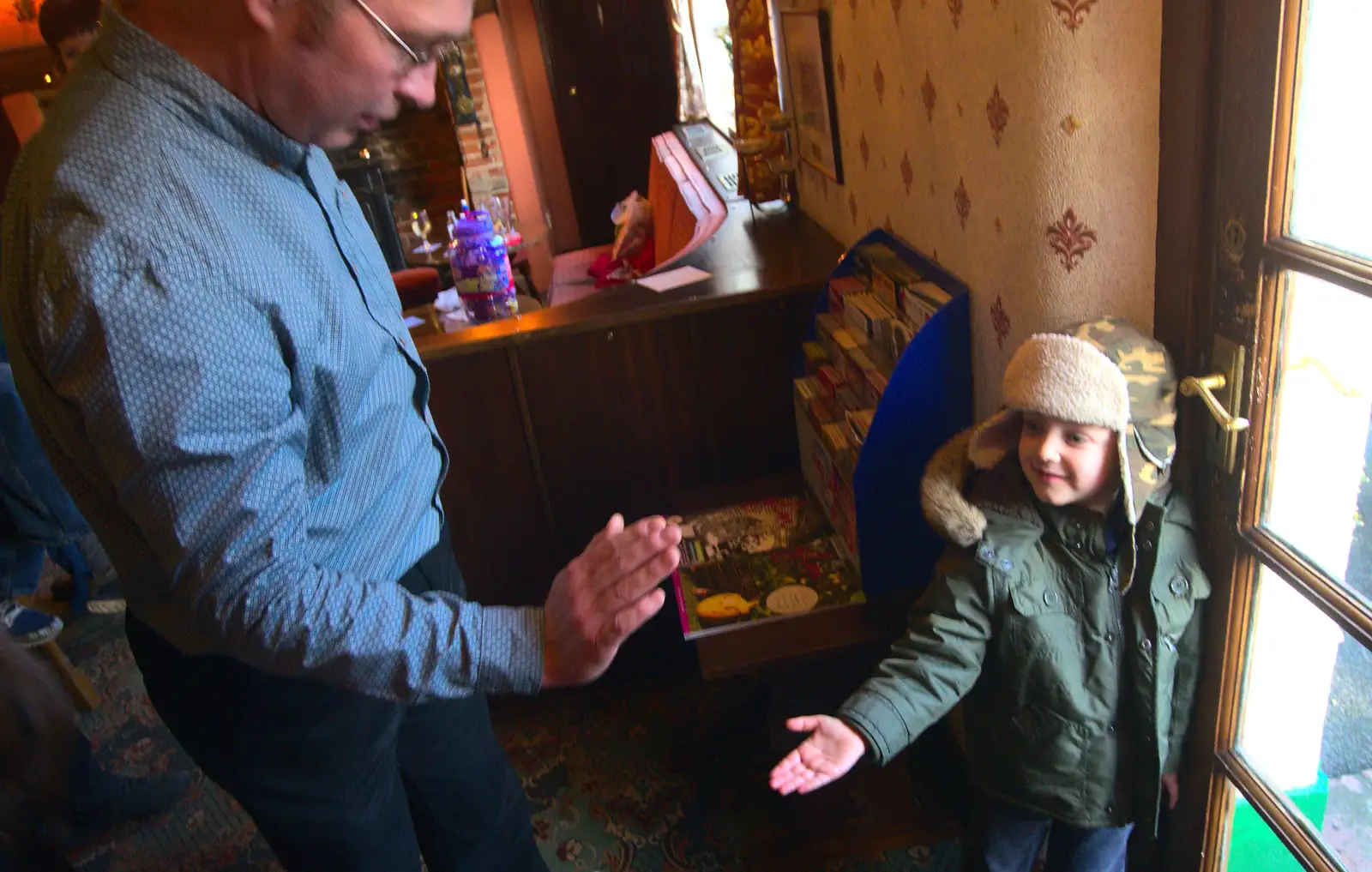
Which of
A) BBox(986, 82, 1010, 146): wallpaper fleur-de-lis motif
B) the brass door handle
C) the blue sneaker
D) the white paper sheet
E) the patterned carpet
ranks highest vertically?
BBox(986, 82, 1010, 146): wallpaper fleur-de-lis motif

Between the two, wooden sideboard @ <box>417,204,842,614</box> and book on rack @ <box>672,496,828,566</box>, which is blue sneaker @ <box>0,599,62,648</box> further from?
book on rack @ <box>672,496,828,566</box>

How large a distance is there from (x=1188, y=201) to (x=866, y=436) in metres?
0.56

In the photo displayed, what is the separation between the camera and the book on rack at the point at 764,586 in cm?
153

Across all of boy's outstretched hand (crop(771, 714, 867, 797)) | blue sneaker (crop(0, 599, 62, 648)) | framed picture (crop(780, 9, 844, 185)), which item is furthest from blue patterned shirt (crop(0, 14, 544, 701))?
blue sneaker (crop(0, 599, 62, 648))

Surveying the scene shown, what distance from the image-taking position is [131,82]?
2.69 feet

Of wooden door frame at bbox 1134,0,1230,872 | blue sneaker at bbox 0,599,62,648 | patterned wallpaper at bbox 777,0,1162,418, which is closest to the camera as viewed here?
wooden door frame at bbox 1134,0,1230,872

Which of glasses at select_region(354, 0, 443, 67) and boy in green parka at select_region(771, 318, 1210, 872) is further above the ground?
glasses at select_region(354, 0, 443, 67)

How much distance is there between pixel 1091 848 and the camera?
4.11 feet

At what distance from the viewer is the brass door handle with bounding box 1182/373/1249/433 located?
92 cm

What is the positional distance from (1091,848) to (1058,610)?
411 mm

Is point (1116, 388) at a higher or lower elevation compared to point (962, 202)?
lower

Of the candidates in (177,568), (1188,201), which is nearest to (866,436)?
(1188,201)

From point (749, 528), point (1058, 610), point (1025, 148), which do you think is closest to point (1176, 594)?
point (1058, 610)

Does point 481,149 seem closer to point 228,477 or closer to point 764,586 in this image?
point 764,586
